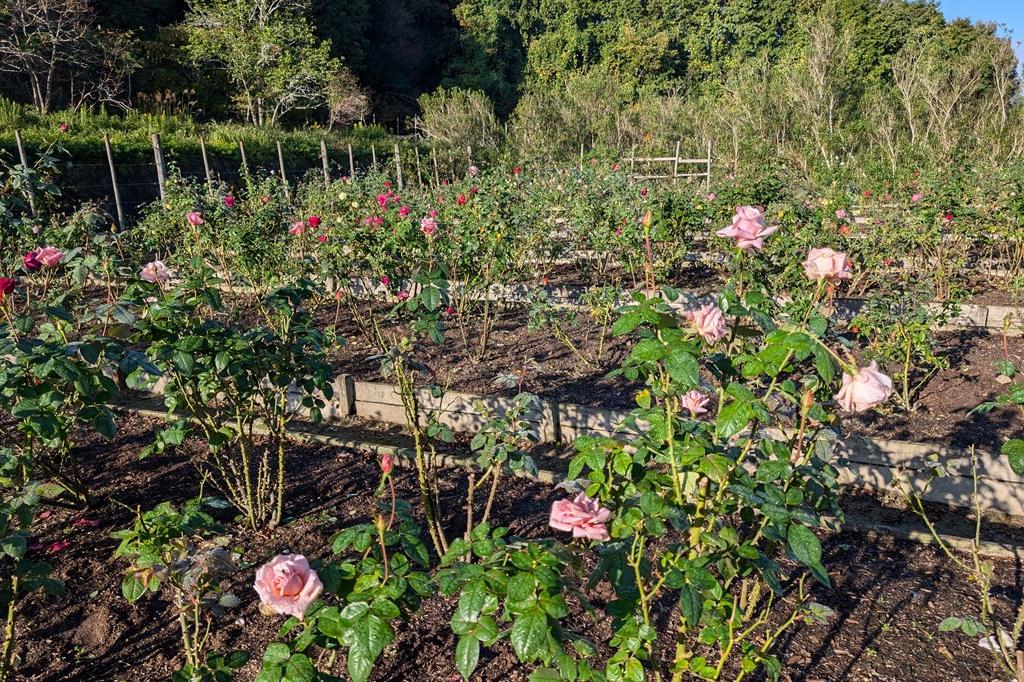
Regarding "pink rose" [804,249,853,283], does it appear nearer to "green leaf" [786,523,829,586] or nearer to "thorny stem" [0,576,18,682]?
"green leaf" [786,523,829,586]

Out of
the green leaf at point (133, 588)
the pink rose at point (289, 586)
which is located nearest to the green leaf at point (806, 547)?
the pink rose at point (289, 586)

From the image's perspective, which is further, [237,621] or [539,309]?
[539,309]

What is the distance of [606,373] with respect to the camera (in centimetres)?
432

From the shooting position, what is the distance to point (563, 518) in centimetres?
128

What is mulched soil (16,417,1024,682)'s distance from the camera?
193cm

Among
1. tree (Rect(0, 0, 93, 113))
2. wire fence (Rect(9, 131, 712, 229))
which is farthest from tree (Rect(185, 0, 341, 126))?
tree (Rect(0, 0, 93, 113))

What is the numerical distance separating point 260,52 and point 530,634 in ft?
62.0

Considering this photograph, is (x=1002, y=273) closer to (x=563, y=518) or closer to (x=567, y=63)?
(x=563, y=518)

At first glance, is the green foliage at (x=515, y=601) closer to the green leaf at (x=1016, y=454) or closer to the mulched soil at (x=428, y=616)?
the green leaf at (x=1016, y=454)

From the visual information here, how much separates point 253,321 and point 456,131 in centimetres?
1404

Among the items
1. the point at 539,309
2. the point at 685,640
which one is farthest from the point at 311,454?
the point at 685,640

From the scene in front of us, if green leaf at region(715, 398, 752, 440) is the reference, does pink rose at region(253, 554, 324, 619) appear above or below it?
below

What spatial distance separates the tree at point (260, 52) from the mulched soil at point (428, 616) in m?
16.7

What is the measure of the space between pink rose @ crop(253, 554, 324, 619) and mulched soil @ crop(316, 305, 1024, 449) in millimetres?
1929
